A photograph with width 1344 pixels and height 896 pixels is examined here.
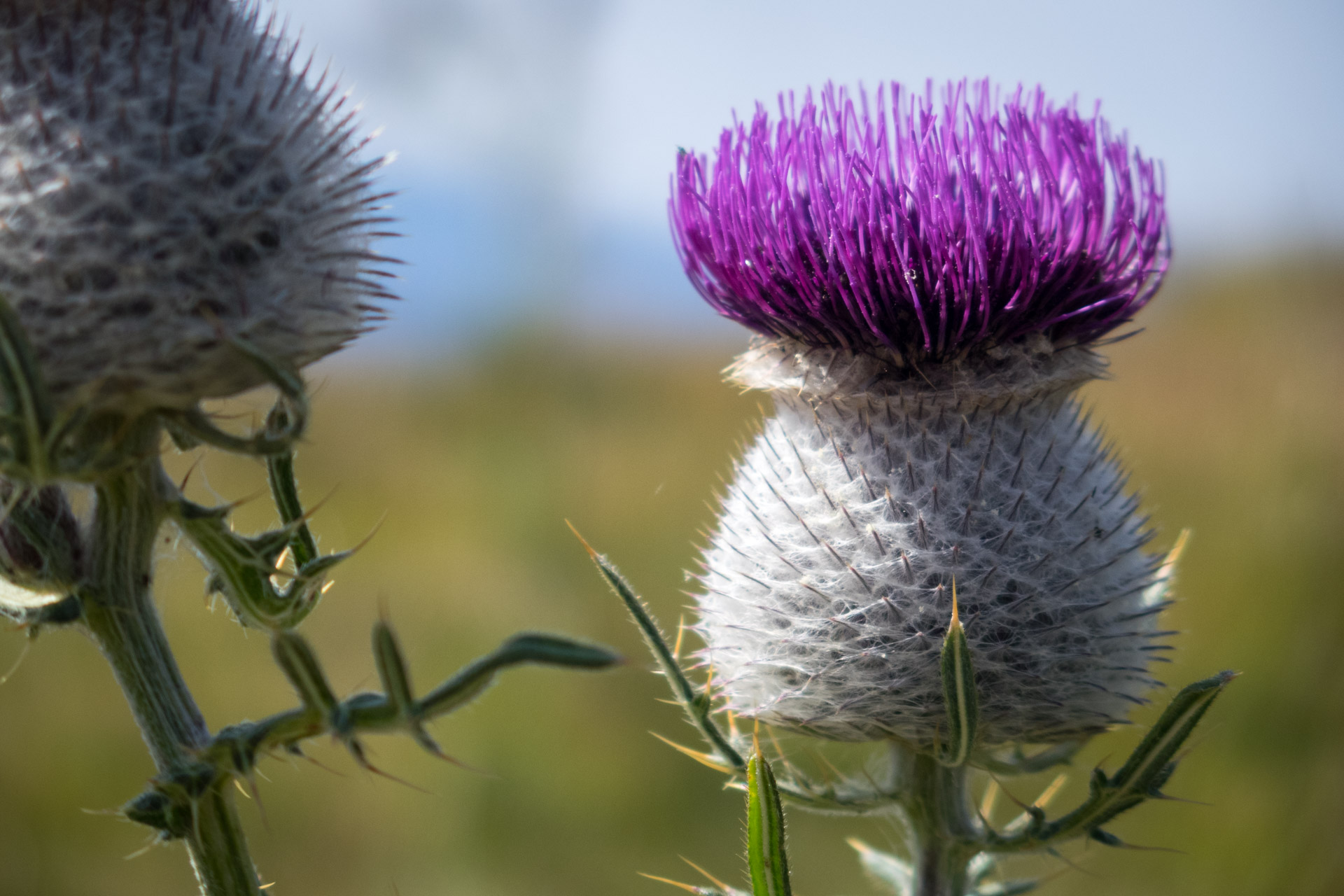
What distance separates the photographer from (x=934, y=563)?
2246 mm

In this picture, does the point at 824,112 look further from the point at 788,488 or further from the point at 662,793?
the point at 662,793

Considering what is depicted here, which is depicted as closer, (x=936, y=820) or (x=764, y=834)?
(x=764, y=834)

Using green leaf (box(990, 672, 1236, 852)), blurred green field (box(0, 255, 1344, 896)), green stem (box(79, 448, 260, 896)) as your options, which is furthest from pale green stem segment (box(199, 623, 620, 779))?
blurred green field (box(0, 255, 1344, 896))

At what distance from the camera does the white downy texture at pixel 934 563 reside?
2.22 meters

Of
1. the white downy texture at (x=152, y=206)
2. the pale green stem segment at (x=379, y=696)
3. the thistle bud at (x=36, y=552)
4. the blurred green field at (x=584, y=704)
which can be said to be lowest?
the blurred green field at (x=584, y=704)

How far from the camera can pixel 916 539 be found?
7.47 ft

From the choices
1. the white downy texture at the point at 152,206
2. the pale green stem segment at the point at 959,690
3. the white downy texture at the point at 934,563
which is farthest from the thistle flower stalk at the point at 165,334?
the white downy texture at the point at 934,563

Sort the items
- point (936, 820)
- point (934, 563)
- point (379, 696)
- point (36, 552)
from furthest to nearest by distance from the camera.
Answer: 1. point (936, 820)
2. point (934, 563)
3. point (36, 552)
4. point (379, 696)

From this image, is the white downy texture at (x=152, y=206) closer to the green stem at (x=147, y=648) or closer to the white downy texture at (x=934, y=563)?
the green stem at (x=147, y=648)

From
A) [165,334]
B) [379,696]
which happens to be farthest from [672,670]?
[165,334]

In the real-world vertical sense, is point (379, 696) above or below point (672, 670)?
above

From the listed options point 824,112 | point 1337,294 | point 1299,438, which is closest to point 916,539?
point 824,112

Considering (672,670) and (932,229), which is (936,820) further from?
(932,229)

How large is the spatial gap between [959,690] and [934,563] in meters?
0.41
